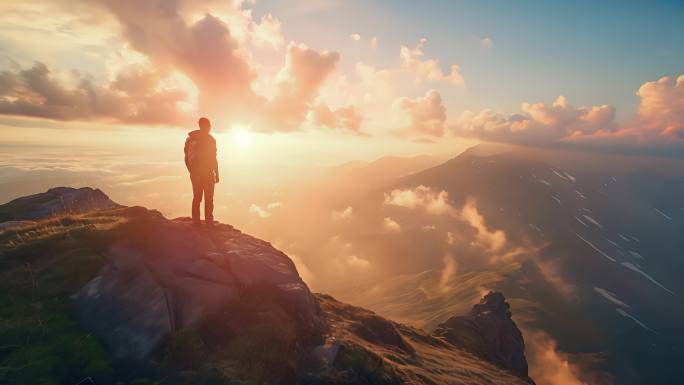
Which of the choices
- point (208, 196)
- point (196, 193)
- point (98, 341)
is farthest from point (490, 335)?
point (98, 341)

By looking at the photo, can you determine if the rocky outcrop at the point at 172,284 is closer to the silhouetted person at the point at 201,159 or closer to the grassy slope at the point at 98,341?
the grassy slope at the point at 98,341

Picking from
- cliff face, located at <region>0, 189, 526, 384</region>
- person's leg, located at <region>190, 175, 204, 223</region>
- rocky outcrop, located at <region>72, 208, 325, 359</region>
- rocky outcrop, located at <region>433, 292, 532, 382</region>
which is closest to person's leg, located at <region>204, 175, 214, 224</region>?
person's leg, located at <region>190, 175, 204, 223</region>

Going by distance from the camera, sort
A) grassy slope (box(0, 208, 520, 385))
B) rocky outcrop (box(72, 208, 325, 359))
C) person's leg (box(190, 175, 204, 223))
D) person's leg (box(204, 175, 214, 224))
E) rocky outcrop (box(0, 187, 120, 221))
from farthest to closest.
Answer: rocky outcrop (box(0, 187, 120, 221)) → person's leg (box(204, 175, 214, 224)) → person's leg (box(190, 175, 204, 223)) → rocky outcrop (box(72, 208, 325, 359)) → grassy slope (box(0, 208, 520, 385))

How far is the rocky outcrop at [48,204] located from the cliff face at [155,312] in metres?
18.5

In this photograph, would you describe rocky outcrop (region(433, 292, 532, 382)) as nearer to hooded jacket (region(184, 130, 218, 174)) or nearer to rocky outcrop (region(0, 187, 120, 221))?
hooded jacket (region(184, 130, 218, 174))

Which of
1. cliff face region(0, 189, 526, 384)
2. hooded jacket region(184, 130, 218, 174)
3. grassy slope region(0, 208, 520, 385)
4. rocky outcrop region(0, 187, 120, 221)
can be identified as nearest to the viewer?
grassy slope region(0, 208, 520, 385)

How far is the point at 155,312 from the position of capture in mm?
14586

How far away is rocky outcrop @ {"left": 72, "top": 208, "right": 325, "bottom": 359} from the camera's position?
46.1 ft

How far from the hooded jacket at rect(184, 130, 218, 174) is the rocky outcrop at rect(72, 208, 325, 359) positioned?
3.71 m

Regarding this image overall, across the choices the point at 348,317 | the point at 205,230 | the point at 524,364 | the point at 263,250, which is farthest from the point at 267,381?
the point at 524,364

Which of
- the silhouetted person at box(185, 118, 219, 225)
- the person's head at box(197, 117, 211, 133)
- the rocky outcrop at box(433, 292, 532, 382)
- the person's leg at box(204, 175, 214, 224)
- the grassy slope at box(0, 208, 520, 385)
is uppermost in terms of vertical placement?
the person's head at box(197, 117, 211, 133)

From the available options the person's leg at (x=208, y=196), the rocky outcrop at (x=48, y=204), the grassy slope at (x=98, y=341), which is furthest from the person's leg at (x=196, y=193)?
the rocky outcrop at (x=48, y=204)

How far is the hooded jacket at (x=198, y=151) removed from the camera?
2077cm

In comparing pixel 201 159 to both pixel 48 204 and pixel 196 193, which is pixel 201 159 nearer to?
pixel 196 193
